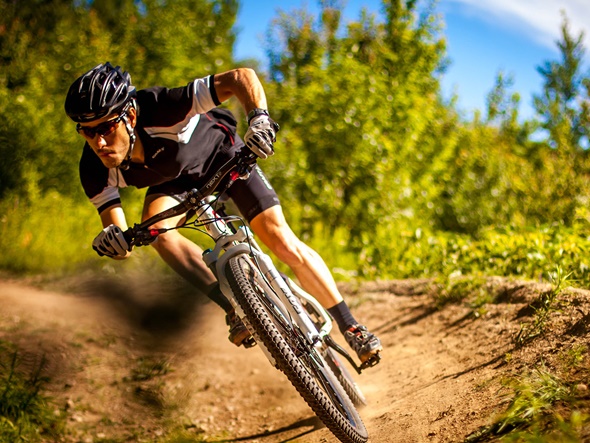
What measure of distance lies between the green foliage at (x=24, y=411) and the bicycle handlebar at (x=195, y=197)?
1.72 metres

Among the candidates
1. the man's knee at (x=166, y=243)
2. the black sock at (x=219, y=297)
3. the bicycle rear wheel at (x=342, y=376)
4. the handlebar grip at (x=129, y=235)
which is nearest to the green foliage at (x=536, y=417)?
the bicycle rear wheel at (x=342, y=376)

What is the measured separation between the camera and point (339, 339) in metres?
5.81

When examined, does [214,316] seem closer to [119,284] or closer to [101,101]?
[119,284]

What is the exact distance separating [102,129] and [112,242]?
0.65 m

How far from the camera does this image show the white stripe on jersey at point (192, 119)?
340 centimetres

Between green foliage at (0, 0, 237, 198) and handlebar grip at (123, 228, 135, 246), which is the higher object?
green foliage at (0, 0, 237, 198)

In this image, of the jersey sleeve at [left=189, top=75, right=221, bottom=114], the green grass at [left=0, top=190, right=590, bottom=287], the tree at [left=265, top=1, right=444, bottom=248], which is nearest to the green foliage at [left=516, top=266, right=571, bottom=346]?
the green grass at [left=0, top=190, right=590, bottom=287]

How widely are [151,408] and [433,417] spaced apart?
237cm

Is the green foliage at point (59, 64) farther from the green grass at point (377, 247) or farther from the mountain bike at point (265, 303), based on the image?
the mountain bike at point (265, 303)

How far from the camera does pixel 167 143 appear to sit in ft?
11.6

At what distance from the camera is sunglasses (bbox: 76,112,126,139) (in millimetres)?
3230

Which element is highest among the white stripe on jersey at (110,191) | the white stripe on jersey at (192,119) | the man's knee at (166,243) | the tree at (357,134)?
the tree at (357,134)

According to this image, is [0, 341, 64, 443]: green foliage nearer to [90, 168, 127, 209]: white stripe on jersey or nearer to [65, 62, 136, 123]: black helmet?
[90, 168, 127, 209]: white stripe on jersey

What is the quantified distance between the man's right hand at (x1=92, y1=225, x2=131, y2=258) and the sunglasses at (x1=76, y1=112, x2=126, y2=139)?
0.56 m
